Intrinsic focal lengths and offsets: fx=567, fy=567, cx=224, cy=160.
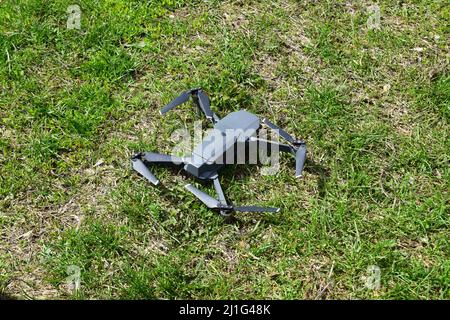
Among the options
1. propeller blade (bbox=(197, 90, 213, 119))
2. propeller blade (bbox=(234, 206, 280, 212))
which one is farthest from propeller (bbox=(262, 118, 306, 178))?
propeller blade (bbox=(197, 90, 213, 119))

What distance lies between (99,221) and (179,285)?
2.37 feet

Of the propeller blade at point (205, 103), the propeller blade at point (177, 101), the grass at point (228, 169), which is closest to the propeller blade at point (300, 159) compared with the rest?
the grass at point (228, 169)

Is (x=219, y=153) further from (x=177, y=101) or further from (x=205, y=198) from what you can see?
(x=177, y=101)

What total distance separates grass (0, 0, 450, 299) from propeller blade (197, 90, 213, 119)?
0.46 ft

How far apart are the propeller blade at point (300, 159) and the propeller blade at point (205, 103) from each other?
2.30 ft

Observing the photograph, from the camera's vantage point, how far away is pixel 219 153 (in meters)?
3.81

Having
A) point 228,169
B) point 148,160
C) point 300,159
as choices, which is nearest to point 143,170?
point 148,160

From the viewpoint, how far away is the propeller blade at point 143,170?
3.75 m

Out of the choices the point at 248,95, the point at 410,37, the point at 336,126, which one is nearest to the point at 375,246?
the point at 336,126

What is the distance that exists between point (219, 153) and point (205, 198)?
0.33 metres

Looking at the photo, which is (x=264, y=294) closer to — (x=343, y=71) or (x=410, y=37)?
(x=343, y=71)

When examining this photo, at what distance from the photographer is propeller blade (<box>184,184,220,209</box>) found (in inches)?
144

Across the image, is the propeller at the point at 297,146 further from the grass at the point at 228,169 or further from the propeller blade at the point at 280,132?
the grass at the point at 228,169

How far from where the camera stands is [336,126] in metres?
4.25
